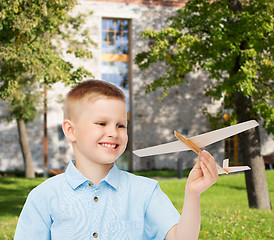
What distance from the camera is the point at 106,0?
2150 cm

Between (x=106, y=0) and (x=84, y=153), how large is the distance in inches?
816

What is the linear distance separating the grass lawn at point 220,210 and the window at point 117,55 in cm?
740

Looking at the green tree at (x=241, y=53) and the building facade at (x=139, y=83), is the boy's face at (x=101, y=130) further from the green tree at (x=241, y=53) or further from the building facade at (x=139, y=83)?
the building facade at (x=139, y=83)

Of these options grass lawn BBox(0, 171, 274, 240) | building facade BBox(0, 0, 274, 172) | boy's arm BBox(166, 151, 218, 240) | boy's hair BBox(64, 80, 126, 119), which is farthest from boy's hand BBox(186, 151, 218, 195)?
building facade BBox(0, 0, 274, 172)

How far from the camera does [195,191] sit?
1.66 metres

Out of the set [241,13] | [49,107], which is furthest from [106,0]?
[241,13]

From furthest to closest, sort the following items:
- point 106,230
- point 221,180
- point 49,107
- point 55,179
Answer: point 49,107 < point 221,180 < point 55,179 < point 106,230

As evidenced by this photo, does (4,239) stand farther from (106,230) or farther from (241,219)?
(106,230)

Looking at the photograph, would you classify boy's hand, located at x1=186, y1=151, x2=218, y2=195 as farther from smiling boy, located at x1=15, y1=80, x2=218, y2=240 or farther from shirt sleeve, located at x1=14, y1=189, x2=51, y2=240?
shirt sleeve, located at x1=14, y1=189, x2=51, y2=240

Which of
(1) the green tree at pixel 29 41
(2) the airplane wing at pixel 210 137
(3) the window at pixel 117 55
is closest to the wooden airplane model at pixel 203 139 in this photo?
(2) the airplane wing at pixel 210 137

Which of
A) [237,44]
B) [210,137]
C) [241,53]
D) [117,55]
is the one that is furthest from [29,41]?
[117,55]

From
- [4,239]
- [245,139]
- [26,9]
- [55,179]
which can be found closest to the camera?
[55,179]

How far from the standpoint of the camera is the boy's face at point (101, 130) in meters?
1.76

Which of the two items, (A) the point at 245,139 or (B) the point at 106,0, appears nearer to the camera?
(A) the point at 245,139
